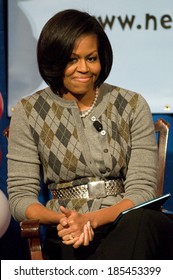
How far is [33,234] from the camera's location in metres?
2.07

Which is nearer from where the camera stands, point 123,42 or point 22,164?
point 22,164

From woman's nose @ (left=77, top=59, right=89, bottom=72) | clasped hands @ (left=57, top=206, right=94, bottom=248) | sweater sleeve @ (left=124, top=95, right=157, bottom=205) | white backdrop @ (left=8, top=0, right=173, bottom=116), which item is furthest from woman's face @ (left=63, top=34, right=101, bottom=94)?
white backdrop @ (left=8, top=0, right=173, bottom=116)

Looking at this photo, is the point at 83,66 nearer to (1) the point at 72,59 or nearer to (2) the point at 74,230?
(1) the point at 72,59

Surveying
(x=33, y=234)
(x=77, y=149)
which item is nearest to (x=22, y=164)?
(x=77, y=149)

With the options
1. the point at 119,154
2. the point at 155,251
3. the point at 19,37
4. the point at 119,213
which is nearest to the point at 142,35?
the point at 19,37

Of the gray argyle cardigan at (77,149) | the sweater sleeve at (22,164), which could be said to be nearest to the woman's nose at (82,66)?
the gray argyle cardigan at (77,149)

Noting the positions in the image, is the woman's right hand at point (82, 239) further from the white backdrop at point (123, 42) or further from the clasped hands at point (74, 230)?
the white backdrop at point (123, 42)

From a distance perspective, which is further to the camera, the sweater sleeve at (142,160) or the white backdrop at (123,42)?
the white backdrop at (123,42)

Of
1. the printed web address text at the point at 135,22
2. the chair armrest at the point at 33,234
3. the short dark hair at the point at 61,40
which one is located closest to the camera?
the chair armrest at the point at 33,234

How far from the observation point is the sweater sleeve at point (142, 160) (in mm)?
2297

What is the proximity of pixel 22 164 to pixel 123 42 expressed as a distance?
989 millimetres

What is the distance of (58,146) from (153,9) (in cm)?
101

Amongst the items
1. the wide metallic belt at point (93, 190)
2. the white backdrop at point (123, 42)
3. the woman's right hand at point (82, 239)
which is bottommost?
the woman's right hand at point (82, 239)

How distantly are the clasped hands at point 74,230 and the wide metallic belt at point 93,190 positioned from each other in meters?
0.20
